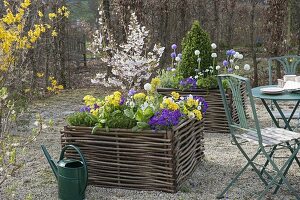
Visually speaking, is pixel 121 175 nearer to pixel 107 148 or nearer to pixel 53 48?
pixel 107 148

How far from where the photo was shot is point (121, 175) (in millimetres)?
3811

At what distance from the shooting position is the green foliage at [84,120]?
3.83 meters

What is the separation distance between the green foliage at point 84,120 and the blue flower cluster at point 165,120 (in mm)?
543

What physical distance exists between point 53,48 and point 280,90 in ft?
23.1

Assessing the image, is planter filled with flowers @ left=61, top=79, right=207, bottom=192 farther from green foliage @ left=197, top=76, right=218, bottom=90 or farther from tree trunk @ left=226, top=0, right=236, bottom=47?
tree trunk @ left=226, top=0, right=236, bottom=47

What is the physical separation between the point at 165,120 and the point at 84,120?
0.77 m

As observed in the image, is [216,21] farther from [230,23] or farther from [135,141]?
[135,141]

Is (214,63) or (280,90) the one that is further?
(214,63)

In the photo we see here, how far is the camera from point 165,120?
3.53 meters

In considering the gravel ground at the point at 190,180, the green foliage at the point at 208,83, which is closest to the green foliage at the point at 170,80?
the green foliage at the point at 208,83

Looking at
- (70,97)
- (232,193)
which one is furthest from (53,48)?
(232,193)

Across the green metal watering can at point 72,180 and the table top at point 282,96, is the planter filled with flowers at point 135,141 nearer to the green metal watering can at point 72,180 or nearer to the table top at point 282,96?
the green metal watering can at point 72,180

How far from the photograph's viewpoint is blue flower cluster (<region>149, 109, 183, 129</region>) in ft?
11.6

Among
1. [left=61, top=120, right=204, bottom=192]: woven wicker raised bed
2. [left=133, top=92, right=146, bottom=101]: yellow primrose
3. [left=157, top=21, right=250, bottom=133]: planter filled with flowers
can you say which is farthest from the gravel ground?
[left=133, top=92, right=146, bottom=101]: yellow primrose
